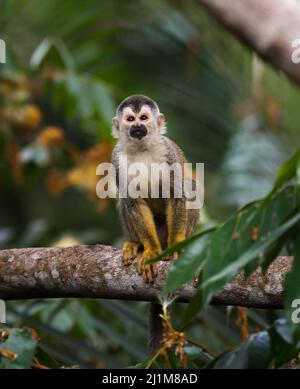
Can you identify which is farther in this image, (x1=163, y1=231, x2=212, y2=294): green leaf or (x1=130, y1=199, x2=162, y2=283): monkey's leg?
(x1=130, y1=199, x2=162, y2=283): monkey's leg

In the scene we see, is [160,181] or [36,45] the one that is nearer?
[160,181]

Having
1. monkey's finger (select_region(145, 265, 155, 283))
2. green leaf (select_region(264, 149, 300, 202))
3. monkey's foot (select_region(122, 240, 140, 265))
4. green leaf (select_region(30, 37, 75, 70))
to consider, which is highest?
green leaf (select_region(30, 37, 75, 70))

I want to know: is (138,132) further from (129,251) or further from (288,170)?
(288,170)

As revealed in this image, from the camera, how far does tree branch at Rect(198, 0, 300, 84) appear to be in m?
3.31

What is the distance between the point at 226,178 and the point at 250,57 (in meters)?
1.14

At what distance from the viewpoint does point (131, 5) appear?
583cm

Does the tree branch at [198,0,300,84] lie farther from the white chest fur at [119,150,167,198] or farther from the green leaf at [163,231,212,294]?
the green leaf at [163,231,212,294]

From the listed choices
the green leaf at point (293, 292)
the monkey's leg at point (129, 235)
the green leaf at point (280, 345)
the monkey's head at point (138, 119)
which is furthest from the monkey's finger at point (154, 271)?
the green leaf at point (293, 292)

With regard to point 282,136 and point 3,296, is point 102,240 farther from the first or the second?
point 3,296

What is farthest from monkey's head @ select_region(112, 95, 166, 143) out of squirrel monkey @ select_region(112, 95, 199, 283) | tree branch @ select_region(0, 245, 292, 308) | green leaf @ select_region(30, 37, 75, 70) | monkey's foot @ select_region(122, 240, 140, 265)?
green leaf @ select_region(30, 37, 75, 70)

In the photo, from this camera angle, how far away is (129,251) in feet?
10.8

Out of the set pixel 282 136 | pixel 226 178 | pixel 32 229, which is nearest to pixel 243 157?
pixel 226 178

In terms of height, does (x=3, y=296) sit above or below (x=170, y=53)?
below

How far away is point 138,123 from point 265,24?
0.73 m
